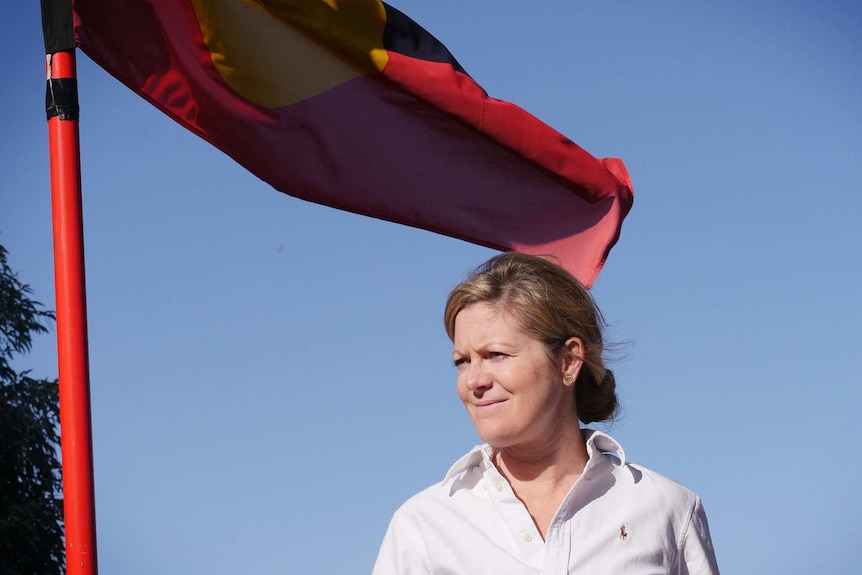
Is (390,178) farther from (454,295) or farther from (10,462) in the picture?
(10,462)

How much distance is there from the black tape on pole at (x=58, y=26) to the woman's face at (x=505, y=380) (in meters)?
1.67

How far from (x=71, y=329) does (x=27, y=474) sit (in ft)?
48.6

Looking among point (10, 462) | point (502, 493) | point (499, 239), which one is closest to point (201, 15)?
point (499, 239)

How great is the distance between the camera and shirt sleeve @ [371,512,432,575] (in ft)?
11.4

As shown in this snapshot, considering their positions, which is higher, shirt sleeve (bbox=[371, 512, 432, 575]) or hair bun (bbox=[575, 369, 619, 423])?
hair bun (bbox=[575, 369, 619, 423])

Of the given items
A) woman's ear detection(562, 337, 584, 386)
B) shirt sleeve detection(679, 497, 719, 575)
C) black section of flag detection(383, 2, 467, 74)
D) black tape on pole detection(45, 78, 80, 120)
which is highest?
black section of flag detection(383, 2, 467, 74)

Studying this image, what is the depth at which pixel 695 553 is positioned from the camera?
145 inches

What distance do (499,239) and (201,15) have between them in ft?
5.58

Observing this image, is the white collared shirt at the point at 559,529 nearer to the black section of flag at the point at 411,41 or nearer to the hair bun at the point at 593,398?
the hair bun at the point at 593,398

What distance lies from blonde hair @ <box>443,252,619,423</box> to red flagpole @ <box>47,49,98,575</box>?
1097 millimetres

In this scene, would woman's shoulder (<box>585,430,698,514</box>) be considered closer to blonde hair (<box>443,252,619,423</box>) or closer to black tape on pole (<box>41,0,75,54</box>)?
blonde hair (<box>443,252,619,423</box>)

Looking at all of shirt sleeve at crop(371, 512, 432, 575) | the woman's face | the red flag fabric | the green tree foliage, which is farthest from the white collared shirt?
the green tree foliage

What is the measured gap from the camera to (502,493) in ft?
11.7

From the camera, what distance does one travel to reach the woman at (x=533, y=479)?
347cm
